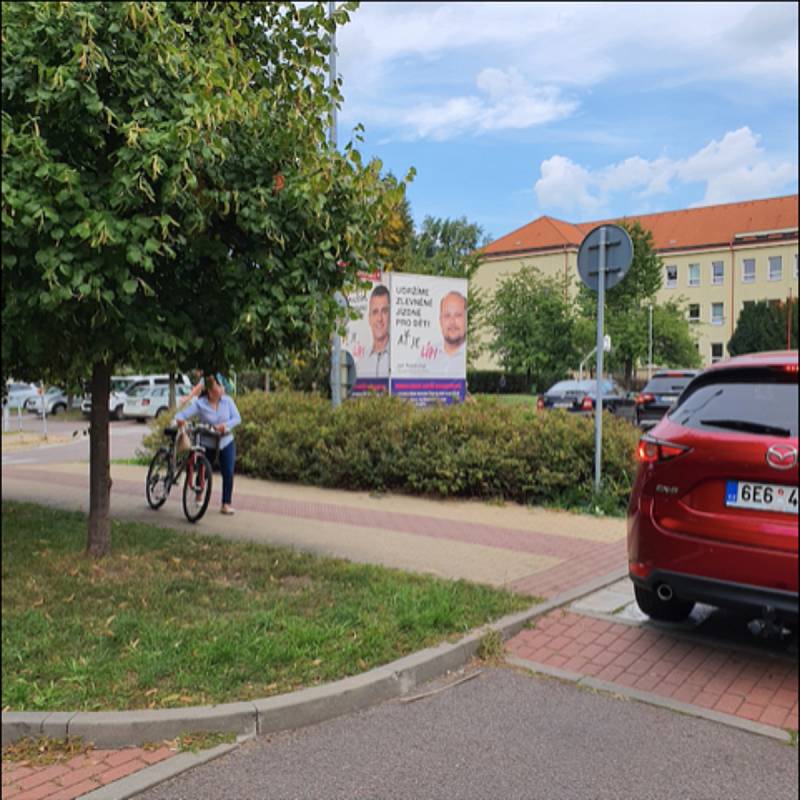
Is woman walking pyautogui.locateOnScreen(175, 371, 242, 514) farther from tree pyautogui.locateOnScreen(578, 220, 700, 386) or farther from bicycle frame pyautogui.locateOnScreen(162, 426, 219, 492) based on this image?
tree pyautogui.locateOnScreen(578, 220, 700, 386)

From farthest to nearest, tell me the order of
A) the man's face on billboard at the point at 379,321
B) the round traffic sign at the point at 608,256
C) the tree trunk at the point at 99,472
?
the man's face on billboard at the point at 379,321 → the tree trunk at the point at 99,472 → the round traffic sign at the point at 608,256

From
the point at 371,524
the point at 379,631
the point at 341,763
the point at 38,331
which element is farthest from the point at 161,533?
the point at 341,763

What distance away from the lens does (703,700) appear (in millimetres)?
4012

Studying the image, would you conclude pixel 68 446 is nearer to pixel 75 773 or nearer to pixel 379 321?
pixel 379 321

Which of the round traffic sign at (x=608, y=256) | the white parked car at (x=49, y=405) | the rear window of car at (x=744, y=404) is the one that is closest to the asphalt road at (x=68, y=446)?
the white parked car at (x=49, y=405)

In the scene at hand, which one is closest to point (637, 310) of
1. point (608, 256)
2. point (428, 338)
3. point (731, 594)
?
point (608, 256)

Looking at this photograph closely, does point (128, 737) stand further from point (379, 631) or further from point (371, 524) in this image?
point (371, 524)

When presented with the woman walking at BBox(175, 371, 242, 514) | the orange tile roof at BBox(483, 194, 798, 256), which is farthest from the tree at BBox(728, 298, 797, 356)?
the woman walking at BBox(175, 371, 242, 514)

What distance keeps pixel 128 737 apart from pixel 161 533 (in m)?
4.48

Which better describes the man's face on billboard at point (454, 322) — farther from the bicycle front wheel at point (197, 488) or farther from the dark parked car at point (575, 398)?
the bicycle front wheel at point (197, 488)

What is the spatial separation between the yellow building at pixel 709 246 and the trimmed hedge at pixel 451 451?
4.06 meters

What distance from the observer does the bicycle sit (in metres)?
8.84

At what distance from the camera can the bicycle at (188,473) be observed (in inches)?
348

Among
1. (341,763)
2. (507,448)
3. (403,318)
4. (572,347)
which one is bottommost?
(341,763)
